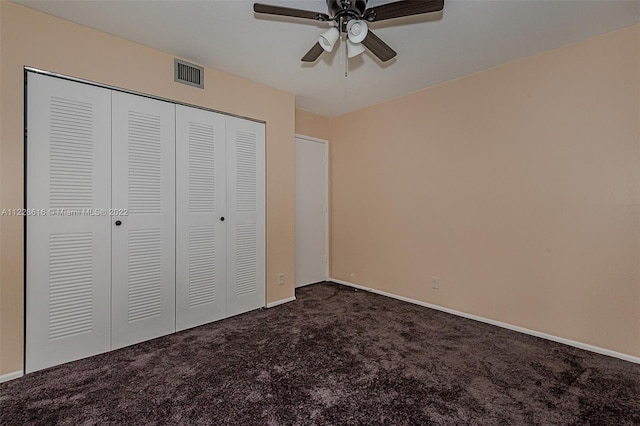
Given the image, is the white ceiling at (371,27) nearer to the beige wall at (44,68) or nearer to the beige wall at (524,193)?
the beige wall at (44,68)

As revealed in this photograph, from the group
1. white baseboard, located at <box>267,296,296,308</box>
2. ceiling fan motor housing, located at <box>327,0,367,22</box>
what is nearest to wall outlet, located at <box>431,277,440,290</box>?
white baseboard, located at <box>267,296,296,308</box>

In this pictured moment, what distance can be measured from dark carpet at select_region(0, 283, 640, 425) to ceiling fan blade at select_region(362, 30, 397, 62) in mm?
2299

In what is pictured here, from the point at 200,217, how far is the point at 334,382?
194cm

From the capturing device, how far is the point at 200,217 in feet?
9.61

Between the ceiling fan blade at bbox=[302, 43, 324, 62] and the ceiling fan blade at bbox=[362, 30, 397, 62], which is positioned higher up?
the ceiling fan blade at bbox=[302, 43, 324, 62]

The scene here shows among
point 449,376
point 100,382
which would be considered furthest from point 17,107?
point 449,376

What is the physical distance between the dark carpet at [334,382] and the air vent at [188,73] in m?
→ 2.39

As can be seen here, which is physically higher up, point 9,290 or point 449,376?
point 9,290

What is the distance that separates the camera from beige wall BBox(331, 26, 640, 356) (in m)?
2.31

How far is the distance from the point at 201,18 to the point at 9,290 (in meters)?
2.35

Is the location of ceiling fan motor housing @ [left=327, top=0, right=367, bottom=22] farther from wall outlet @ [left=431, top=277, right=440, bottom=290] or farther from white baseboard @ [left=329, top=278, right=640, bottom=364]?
white baseboard @ [left=329, top=278, right=640, bottom=364]

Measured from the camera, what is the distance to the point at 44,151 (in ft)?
6.96

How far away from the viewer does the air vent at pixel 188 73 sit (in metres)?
2.73

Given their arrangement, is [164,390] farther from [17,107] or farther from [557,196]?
[557,196]
